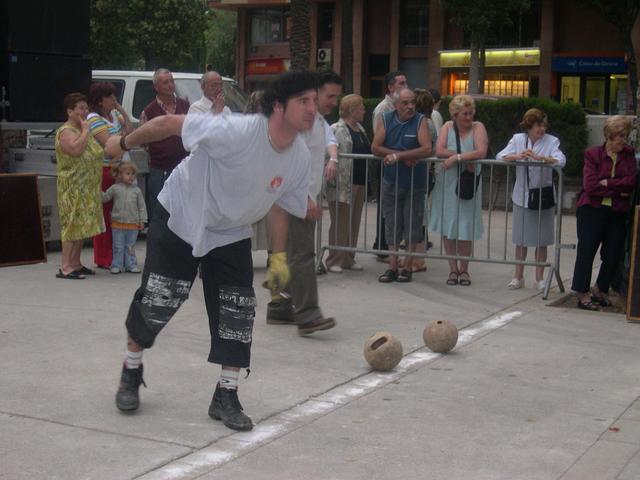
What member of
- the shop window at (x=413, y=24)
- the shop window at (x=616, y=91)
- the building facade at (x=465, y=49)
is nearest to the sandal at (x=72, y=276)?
the building facade at (x=465, y=49)

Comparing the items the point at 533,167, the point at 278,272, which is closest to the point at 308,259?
the point at 278,272

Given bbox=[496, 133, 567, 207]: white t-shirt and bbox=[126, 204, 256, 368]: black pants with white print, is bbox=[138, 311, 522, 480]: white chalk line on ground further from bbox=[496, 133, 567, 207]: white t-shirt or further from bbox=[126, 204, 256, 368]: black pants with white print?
bbox=[496, 133, 567, 207]: white t-shirt

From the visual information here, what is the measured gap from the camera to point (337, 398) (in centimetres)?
624

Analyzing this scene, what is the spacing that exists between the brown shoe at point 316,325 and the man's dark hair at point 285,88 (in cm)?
271

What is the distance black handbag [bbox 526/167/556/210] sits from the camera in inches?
394

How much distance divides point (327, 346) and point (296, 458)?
254 cm

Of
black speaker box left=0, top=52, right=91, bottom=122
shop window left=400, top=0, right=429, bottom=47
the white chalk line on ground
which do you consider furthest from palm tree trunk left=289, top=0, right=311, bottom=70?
shop window left=400, top=0, right=429, bottom=47

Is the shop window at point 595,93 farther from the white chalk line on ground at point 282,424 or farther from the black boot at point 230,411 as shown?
the black boot at point 230,411

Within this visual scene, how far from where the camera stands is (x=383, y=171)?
10734mm

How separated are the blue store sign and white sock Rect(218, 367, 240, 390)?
3708 centimetres

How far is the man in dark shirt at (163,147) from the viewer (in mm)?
10305

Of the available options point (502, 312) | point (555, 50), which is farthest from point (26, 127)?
point (555, 50)

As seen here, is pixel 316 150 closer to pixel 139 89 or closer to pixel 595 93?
pixel 139 89

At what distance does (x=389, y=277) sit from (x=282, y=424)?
4.95 metres
